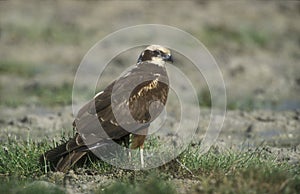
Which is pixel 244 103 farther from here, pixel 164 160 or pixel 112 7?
pixel 112 7

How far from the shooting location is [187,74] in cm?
1711

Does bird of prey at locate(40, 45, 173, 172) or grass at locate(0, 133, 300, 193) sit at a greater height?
bird of prey at locate(40, 45, 173, 172)

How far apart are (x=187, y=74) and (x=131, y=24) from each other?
4041mm

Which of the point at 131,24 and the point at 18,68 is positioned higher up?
the point at 131,24

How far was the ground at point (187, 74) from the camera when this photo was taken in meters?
8.18

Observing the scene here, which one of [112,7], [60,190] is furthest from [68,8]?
[60,190]

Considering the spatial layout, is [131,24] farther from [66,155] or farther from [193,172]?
[193,172]

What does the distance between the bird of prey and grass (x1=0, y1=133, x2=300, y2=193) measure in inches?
10.2

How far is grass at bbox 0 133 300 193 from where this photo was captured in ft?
23.4

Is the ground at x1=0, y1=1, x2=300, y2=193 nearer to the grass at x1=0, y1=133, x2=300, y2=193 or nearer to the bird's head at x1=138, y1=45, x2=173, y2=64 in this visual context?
the grass at x1=0, y1=133, x2=300, y2=193

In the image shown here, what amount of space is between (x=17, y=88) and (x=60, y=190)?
29.1ft

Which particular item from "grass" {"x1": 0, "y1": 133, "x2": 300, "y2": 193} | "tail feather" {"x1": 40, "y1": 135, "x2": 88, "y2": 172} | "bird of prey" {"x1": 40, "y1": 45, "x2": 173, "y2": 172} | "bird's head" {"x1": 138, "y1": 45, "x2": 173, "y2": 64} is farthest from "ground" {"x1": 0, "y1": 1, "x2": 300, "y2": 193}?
"bird's head" {"x1": 138, "y1": 45, "x2": 173, "y2": 64}

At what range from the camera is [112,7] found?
22.5 meters

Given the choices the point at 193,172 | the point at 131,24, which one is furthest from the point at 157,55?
the point at 131,24
